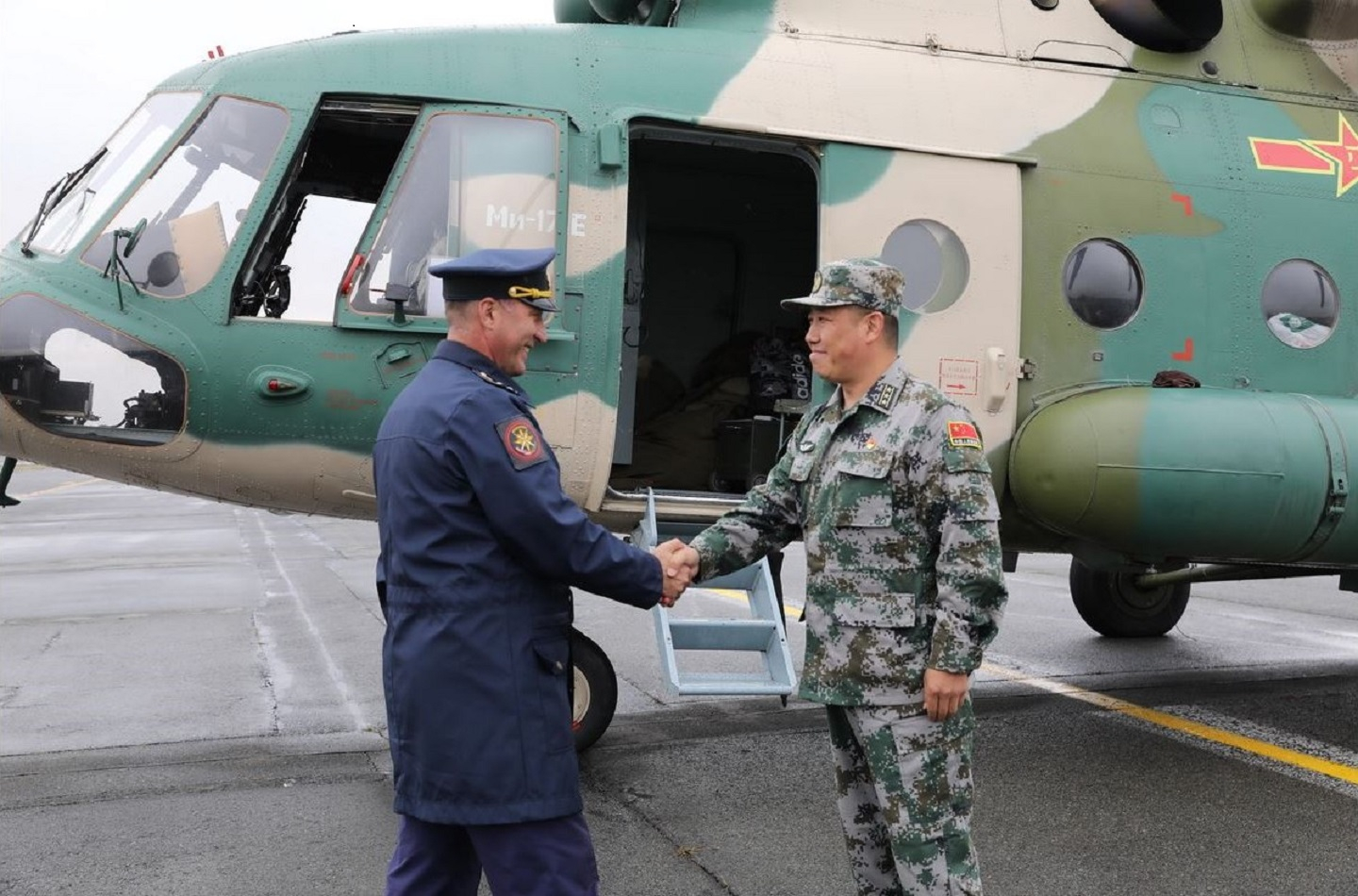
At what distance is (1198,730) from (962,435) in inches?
155

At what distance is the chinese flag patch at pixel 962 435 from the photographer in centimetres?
A: 313

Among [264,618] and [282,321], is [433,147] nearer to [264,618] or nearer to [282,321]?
[282,321]

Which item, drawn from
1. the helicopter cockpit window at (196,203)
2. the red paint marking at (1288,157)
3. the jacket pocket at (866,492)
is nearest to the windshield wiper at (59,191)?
the helicopter cockpit window at (196,203)

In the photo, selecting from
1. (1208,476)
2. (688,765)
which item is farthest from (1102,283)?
(688,765)

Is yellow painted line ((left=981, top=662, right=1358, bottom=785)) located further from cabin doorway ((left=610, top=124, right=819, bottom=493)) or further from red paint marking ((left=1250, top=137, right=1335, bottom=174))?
red paint marking ((left=1250, top=137, right=1335, bottom=174))

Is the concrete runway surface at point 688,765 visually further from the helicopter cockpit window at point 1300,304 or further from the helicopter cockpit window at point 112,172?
the helicopter cockpit window at point 112,172

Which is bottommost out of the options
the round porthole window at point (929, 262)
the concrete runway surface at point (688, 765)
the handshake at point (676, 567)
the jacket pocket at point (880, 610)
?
the concrete runway surface at point (688, 765)

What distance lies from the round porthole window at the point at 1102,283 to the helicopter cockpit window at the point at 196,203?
142 inches

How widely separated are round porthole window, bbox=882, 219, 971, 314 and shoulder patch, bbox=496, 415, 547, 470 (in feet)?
10.2

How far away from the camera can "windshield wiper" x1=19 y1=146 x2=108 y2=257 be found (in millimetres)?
5613

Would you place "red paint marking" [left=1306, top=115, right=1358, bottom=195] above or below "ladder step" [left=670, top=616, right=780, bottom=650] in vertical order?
above

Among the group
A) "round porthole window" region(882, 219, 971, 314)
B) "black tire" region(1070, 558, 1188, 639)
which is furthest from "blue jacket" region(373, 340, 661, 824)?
"black tire" region(1070, 558, 1188, 639)

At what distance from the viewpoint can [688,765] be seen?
5.54 meters

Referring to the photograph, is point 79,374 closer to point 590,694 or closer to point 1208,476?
point 590,694
